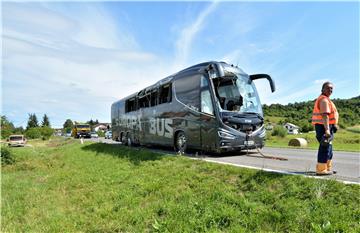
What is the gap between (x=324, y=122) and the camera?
5.72 meters

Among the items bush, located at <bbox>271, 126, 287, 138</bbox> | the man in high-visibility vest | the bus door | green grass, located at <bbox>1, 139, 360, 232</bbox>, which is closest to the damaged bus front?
the bus door

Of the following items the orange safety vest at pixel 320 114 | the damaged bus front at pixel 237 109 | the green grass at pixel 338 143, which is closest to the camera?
the orange safety vest at pixel 320 114

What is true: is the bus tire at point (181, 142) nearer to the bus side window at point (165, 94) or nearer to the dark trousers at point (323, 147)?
the bus side window at point (165, 94)

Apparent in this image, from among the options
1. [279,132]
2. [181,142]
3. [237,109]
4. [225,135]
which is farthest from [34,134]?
[225,135]

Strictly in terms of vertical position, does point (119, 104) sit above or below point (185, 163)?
above

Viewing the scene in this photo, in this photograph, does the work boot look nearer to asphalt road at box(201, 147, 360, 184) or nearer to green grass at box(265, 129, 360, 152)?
asphalt road at box(201, 147, 360, 184)

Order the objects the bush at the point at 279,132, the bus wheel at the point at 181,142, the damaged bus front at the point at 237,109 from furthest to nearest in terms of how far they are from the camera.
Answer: the bush at the point at 279,132 → the bus wheel at the point at 181,142 → the damaged bus front at the point at 237,109

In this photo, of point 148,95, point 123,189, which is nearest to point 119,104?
point 148,95

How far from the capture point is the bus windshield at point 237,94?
987 cm

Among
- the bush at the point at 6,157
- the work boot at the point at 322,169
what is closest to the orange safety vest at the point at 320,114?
the work boot at the point at 322,169

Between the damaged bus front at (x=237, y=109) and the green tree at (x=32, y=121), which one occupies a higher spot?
the green tree at (x=32, y=121)

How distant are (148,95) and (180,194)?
9676mm

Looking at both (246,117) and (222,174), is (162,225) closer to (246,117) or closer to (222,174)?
(222,174)

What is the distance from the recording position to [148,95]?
15406mm
